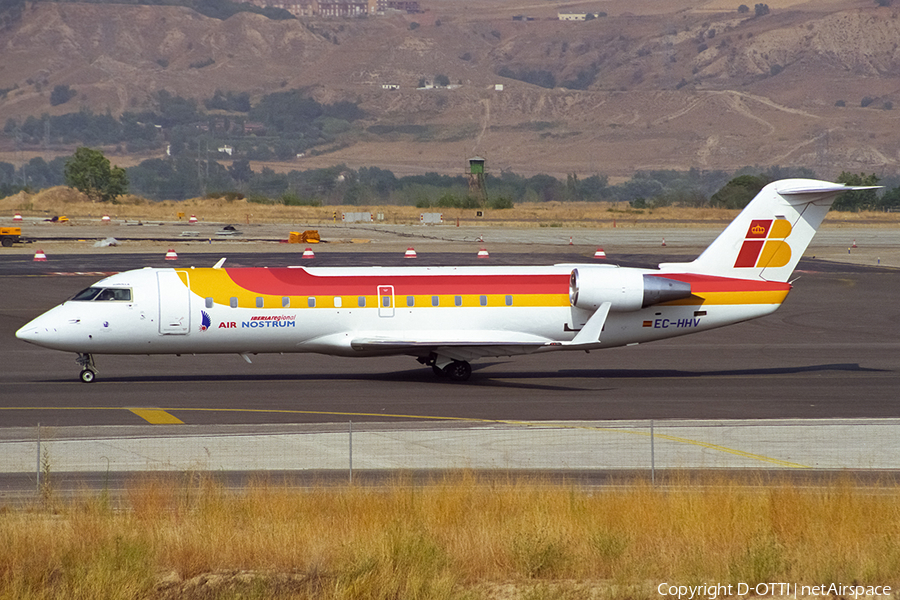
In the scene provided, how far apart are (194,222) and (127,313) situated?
79409 millimetres

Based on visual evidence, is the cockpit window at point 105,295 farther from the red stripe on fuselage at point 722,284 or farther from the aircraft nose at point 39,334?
the red stripe on fuselage at point 722,284

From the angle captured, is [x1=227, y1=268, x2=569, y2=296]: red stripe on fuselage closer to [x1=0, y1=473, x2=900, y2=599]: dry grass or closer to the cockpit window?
the cockpit window

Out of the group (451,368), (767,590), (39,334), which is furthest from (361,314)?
(767,590)

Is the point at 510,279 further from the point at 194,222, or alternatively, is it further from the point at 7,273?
the point at 194,222

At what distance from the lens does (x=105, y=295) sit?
1099 inches

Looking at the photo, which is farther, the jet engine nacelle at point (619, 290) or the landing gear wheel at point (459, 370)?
the landing gear wheel at point (459, 370)

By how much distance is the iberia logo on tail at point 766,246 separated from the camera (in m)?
29.5

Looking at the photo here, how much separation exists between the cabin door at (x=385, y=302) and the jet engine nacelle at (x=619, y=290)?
4675 millimetres

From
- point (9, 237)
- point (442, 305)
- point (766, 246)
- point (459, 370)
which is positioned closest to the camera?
point (442, 305)

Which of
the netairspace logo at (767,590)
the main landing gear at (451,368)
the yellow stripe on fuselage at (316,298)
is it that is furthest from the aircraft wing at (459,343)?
the netairspace logo at (767,590)

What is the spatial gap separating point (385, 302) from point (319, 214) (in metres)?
100

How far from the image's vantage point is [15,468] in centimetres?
1895

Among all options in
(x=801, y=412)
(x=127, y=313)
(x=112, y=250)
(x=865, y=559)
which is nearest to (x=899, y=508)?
(x=865, y=559)

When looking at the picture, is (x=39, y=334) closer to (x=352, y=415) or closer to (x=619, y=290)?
(x=352, y=415)
